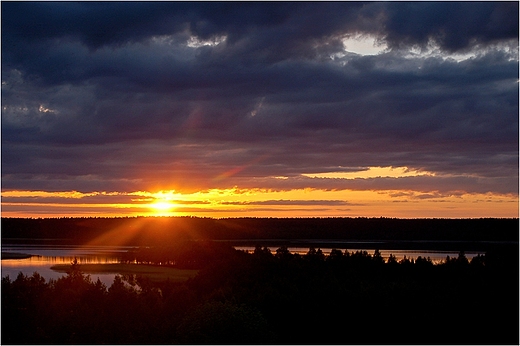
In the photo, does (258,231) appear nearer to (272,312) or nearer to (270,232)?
(270,232)

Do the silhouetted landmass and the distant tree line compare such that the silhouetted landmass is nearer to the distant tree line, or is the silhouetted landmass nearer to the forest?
the distant tree line

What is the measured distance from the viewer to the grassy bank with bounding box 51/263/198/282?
2283 inches

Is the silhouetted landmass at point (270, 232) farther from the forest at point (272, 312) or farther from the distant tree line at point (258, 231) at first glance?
the forest at point (272, 312)

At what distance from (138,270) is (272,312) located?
38851 mm

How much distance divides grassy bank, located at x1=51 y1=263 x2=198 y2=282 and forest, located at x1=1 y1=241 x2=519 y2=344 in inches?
835

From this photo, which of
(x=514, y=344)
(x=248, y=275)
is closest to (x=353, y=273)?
(x=248, y=275)

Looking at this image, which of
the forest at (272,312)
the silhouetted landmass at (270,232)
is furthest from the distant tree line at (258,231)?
the forest at (272,312)

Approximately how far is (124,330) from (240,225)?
132 meters

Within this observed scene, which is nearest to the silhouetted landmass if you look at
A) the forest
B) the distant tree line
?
the distant tree line

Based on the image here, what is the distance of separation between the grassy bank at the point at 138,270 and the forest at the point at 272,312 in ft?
69.6

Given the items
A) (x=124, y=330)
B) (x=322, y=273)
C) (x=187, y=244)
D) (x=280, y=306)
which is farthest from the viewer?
(x=187, y=244)

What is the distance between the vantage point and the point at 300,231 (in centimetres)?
13738

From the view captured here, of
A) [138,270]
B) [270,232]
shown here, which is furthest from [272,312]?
[270,232]

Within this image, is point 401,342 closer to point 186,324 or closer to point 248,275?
point 186,324
